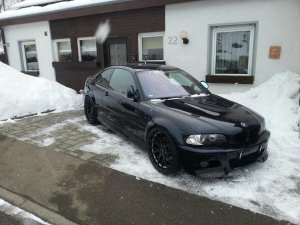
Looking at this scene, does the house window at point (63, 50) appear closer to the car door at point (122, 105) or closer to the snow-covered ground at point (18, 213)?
the car door at point (122, 105)

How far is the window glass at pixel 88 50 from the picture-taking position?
1062 centimetres

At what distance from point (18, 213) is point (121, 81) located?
294 centimetres

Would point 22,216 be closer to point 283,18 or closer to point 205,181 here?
point 205,181

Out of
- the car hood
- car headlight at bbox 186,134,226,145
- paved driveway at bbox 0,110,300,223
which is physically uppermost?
the car hood

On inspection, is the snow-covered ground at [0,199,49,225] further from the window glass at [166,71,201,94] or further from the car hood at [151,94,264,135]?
the window glass at [166,71,201,94]

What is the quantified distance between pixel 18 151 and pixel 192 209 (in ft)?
11.4

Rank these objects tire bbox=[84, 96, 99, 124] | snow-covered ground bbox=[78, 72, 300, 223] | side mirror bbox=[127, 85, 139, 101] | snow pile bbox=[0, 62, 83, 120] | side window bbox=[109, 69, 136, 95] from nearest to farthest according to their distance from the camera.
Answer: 1. snow-covered ground bbox=[78, 72, 300, 223]
2. side mirror bbox=[127, 85, 139, 101]
3. side window bbox=[109, 69, 136, 95]
4. tire bbox=[84, 96, 99, 124]
5. snow pile bbox=[0, 62, 83, 120]

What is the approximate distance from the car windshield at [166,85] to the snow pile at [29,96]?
4326mm

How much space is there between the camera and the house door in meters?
9.82

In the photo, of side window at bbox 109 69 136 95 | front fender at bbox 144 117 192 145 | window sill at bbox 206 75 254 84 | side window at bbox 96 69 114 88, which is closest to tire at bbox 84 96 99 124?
side window at bbox 96 69 114 88

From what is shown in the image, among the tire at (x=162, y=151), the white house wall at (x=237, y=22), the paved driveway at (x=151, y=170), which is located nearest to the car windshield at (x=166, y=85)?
the tire at (x=162, y=151)

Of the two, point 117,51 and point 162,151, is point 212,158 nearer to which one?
point 162,151

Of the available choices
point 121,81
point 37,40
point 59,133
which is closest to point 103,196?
point 121,81

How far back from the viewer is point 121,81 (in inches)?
216
